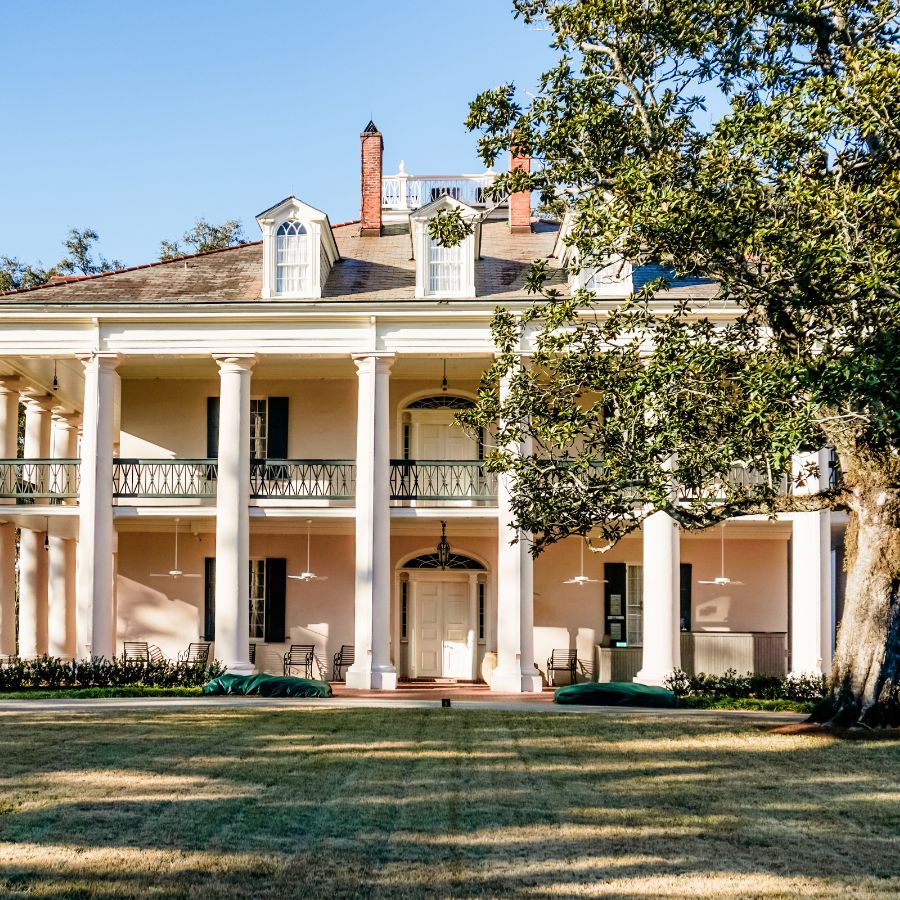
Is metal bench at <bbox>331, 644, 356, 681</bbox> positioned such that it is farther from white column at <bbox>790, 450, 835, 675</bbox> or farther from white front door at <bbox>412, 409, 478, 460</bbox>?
white column at <bbox>790, 450, 835, 675</bbox>

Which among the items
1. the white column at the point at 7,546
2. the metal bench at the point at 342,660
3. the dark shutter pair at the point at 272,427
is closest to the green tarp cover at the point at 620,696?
the metal bench at the point at 342,660

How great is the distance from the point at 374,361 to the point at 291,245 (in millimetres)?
2890

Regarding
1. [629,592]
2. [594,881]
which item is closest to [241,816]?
[594,881]

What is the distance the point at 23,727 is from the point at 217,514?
8.69 metres

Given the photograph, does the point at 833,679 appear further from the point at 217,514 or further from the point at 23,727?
the point at 217,514

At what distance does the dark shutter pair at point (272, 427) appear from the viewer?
27.5 meters

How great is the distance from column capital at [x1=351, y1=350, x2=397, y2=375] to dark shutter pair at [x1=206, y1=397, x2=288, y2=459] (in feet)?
11.9

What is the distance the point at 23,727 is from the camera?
1630 cm

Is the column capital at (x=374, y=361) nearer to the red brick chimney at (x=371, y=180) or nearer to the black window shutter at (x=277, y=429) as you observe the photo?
Answer: the black window shutter at (x=277, y=429)

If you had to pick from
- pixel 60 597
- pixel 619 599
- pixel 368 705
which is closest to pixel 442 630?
pixel 619 599

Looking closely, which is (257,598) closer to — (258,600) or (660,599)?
(258,600)

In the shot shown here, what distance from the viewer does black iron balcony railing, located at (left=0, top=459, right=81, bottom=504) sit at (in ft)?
84.8

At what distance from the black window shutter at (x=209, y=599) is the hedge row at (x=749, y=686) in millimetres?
10060

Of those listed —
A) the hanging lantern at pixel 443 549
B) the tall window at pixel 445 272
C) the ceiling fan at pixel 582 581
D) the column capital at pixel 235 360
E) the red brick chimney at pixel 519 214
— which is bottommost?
the ceiling fan at pixel 582 581
